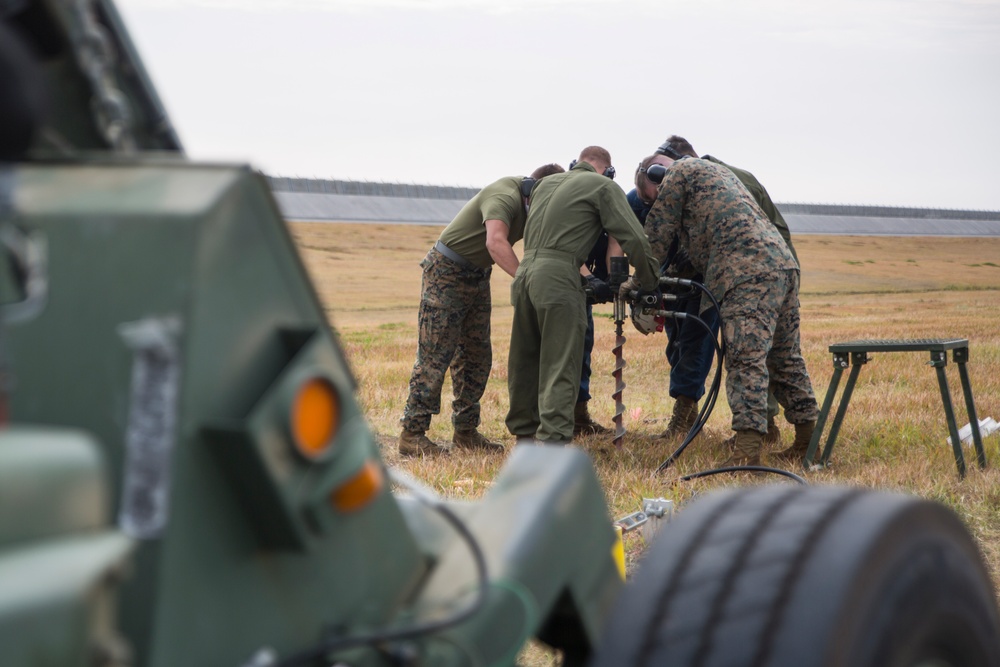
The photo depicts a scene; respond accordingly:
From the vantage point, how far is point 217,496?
120 centimetres

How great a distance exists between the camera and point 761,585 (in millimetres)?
1636

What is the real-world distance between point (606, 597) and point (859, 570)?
1.58 feet

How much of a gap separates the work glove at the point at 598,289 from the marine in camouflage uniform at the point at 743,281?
405mm

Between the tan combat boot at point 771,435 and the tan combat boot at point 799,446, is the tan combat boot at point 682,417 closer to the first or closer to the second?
the tan combat boot at point 771,435

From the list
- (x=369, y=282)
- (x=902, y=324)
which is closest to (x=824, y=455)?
(x=902, y=324)

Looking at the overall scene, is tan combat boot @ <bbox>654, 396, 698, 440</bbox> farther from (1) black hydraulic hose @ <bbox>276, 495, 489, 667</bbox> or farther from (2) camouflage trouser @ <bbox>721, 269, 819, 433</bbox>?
(1) black hydraulic hose @ <bbox>276, 495, 489, 667</bbox>

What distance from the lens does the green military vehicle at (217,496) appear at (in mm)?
1044

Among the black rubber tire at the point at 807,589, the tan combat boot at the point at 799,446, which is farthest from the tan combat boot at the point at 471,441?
the black rubber tire at the point at 807,589

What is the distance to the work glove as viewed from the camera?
679cm

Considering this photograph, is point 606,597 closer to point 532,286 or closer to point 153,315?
point 153,315

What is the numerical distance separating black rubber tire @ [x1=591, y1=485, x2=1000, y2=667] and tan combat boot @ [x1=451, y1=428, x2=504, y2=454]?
18.3ft

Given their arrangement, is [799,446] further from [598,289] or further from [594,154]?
[594,154]

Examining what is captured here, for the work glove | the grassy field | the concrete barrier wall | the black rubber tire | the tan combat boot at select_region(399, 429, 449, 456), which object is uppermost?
the black rubber tire

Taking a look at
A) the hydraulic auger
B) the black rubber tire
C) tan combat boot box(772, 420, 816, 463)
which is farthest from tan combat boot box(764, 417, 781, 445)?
the black rubber tire
